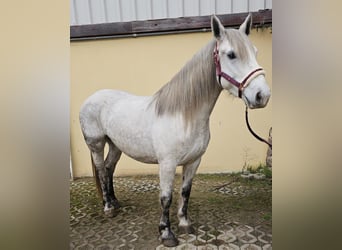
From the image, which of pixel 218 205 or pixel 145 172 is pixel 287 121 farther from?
pixel 145 172

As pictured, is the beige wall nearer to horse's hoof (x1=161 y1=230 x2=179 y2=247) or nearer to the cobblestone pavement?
the cobblestone pavement

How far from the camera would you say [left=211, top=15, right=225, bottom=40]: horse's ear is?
2.29ft

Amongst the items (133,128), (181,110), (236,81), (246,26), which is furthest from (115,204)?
(246,26)

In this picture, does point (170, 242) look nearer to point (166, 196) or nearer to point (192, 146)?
point (166, 196)

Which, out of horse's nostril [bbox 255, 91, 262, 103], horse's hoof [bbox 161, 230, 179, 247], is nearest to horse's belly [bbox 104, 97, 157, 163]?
horse's hoof [bbox 161, 230, 179, 247]

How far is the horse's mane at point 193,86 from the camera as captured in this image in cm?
78

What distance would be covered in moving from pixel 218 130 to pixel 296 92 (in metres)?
1.06

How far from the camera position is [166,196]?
0.90 m

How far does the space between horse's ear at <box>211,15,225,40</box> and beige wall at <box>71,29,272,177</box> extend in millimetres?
576

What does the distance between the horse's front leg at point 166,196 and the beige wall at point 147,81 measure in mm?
527

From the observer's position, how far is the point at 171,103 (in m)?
0.85

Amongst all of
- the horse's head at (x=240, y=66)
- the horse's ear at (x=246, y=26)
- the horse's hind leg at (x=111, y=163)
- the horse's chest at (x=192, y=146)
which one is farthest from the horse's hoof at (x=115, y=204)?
the horse's ear at (x=246, y=26)

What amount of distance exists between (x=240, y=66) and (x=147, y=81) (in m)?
0.84


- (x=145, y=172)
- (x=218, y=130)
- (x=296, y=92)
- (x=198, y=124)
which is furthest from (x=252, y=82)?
(x=145, y=172)
